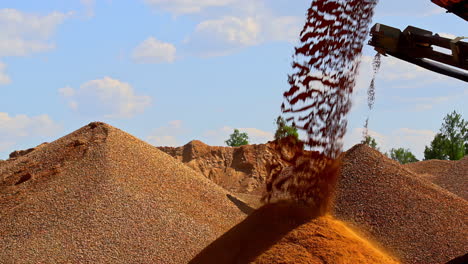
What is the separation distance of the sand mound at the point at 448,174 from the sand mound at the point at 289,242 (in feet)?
24.6

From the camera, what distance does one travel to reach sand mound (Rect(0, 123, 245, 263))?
29.0ft

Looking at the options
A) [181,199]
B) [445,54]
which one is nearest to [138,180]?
[181,199]

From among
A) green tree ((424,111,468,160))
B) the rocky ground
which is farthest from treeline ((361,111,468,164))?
the rocky ground

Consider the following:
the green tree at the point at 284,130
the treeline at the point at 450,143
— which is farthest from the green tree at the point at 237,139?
the green tree at the point at 284,130

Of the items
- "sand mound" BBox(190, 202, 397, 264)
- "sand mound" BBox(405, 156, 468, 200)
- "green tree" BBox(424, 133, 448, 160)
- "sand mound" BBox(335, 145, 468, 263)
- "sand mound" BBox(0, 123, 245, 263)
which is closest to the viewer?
"sand mound" BBox(190, 202, 397, 264)

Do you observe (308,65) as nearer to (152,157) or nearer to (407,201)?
(407,201)

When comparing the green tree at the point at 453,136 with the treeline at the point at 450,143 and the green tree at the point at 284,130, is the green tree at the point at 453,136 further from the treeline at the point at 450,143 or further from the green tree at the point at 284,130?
the green tree at the point at 284,130

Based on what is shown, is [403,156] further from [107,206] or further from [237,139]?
[107,206]

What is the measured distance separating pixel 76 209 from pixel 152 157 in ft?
7.57

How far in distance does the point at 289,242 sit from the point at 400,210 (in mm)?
3877

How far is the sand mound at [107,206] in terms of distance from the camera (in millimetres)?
8852

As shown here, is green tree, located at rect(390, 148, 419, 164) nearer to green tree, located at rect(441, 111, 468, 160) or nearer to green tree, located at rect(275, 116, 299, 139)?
green tree, located at rect(441, 111, 468, 160)

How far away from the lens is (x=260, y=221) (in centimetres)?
645

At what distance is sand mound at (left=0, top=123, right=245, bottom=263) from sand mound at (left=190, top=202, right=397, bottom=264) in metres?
2.30
